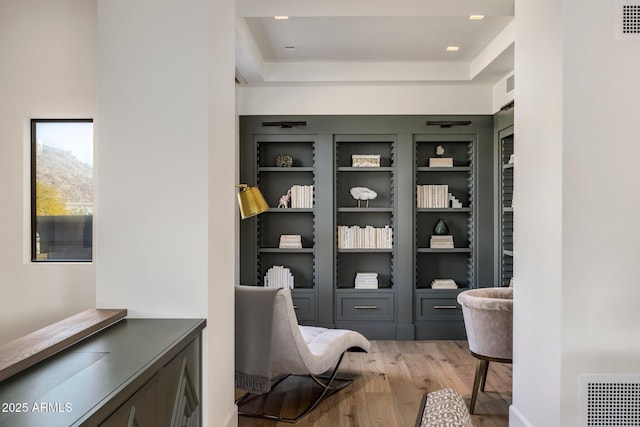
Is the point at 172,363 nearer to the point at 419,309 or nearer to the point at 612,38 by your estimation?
the point at 612,38

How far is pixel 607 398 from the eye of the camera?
2293mm

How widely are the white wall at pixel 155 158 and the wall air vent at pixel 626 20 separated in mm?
1851

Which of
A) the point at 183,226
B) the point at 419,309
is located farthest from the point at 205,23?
the point at 419,309

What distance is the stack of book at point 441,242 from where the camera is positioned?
18.0ft

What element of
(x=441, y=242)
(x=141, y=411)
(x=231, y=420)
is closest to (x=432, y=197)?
(x=441, y=242)

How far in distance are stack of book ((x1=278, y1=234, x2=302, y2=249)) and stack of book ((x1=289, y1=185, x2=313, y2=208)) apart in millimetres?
347

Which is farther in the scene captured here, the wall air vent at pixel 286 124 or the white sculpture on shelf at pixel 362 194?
the white sculpture on shelf at pixel 362 194

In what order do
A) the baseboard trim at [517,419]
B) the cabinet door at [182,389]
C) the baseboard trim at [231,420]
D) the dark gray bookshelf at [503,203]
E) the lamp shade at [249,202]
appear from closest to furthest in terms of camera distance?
the cabinet door at [182,389] → the baseboard trim at [231,420] → the baseboard trim at [517,419] → the lamp shade at [249,202] → the dark gray bookshelf at [503,203]

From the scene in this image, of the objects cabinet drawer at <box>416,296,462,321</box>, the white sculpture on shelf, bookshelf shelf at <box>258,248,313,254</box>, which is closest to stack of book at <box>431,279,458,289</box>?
cabinet drawer at <box>416,296,462,321</box>

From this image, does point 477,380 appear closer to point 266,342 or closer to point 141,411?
point 266,342

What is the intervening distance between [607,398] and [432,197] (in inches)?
133

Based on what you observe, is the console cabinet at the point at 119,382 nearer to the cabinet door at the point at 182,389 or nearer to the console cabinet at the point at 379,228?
the cabinet door at the point at 182,389

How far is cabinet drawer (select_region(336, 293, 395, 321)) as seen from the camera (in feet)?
17.8

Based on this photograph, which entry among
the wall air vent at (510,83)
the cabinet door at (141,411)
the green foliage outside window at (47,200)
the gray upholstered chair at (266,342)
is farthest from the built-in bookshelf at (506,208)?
the cabinet door at (141,411)
